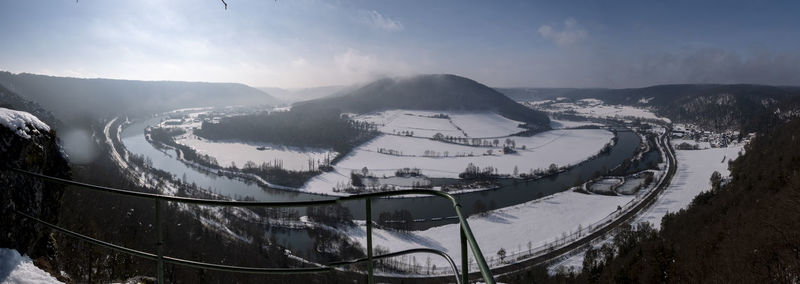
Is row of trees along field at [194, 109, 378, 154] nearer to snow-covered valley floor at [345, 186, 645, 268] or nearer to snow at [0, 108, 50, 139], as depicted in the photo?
snow-covered valley floor at [345, 186, 645, 268]

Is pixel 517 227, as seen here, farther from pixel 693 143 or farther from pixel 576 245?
pixel 693 143

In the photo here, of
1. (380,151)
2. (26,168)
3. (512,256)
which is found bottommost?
(512,256)

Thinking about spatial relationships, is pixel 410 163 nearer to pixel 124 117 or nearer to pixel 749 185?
pixel 749 185

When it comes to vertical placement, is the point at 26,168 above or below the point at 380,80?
below

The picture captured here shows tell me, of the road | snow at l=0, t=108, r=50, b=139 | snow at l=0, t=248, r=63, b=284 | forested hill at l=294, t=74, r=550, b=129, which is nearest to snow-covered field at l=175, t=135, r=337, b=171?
the road

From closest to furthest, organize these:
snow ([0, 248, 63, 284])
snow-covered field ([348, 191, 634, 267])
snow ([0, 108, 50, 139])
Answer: snow ([0, 248, 63, 284])
snow ([0, 108, 50, 139])
snow-covered field ([348, 191, 634, 267])

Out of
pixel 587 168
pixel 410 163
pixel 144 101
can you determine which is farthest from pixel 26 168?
pixel 144 101

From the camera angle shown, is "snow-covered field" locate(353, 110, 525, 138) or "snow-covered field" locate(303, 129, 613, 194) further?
"snow-covered field" locate(353, 110, 525, 138)

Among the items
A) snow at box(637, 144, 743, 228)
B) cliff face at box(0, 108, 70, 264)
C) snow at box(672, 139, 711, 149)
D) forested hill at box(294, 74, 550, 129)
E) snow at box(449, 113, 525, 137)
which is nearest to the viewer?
cliff face at box(0, 108, 70, 264)
